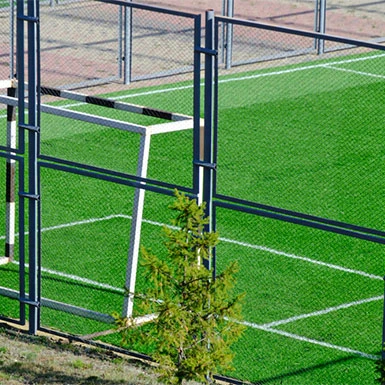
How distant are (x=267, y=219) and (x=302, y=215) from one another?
14.7 feet

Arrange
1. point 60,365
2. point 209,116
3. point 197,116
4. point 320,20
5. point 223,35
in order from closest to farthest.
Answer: point 209,116
point 197,116
point 60,365
point 223,35
point 320,20

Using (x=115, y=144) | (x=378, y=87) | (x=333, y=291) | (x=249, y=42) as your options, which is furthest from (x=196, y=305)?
(x=249, y=42)

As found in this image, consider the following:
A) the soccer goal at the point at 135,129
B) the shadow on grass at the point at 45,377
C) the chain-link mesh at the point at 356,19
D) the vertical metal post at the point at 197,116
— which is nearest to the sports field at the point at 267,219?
Result: the soccer goal at the point at 135,129

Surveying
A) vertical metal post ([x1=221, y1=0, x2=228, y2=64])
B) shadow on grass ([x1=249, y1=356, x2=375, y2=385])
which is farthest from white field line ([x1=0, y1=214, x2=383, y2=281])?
vertical metal post ([x1=221, y1=0, x2=228, y2=64])

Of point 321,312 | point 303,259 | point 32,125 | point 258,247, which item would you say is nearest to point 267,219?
point 258,247

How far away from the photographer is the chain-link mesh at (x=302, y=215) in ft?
36.2

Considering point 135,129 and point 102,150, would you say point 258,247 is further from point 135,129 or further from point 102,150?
point 102,150

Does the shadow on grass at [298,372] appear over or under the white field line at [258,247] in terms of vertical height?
under

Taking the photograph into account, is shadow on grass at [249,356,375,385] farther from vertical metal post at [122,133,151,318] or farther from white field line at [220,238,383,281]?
white field line at [220,238,383,281]

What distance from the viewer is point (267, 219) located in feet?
47.0

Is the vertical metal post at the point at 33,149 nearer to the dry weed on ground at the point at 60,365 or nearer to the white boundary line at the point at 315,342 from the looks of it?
the dry weed on ground at the point at 60,365

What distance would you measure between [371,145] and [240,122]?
1.79 metres

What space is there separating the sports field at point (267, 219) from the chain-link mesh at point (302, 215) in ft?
0.06

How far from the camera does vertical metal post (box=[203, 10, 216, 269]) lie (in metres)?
9.72
